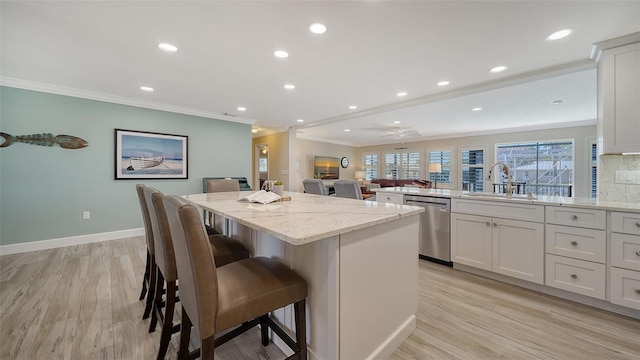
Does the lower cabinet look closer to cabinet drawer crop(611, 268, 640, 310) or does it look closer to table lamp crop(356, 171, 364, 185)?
cabinet drawer crop(611, 268, 640, 310)

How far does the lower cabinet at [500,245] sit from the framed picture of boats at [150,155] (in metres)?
4.66

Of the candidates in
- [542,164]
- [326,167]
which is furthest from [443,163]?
[326,167]

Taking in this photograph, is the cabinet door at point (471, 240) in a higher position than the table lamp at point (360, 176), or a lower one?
lower

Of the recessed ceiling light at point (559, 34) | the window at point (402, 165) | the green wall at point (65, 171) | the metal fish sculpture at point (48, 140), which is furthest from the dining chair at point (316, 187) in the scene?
the window at point (402, 165)

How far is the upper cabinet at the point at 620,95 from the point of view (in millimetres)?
2014

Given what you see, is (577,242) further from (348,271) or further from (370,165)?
(370,165)

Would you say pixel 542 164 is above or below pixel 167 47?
below

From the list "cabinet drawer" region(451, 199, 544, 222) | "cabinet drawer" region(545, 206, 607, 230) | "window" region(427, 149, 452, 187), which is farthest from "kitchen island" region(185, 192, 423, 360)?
"window" region(427, 149, 452, 187)

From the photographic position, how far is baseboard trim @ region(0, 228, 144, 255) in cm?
315

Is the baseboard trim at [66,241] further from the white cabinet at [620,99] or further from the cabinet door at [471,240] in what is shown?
the white cabinet at [620,99]

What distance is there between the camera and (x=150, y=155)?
163 inches

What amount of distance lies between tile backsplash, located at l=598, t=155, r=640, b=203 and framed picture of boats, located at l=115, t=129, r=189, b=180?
5815mm

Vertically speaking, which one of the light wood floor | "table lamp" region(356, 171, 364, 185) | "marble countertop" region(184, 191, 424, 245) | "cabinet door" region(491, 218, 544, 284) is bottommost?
the light wood floor

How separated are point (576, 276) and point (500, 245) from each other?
1.80ft
